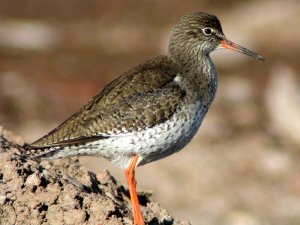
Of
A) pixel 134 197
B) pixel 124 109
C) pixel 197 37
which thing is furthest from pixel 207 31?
pixel 134 197

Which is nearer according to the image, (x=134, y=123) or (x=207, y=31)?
(x=134, y=123)

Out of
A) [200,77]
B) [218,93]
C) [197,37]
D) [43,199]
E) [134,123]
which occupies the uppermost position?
[218,93]

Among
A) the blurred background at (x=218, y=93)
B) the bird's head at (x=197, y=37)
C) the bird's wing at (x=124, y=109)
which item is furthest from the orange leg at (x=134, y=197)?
the blurred background at (x=218, y=93)

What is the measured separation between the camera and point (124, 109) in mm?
9312

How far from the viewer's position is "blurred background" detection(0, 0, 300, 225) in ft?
49.0

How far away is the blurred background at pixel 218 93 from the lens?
14.9 metres

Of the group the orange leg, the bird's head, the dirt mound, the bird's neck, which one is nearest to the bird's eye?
the bird's head

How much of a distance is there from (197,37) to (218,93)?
10513mm

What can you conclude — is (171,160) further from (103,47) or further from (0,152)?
(103,47)

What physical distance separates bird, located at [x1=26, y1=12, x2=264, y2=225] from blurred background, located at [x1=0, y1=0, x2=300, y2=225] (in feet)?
11.8

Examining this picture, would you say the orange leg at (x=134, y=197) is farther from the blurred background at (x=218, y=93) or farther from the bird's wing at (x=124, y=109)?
the blurred background at (x=218, y=93)

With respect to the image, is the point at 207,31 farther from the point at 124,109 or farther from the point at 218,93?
the point at 218,93

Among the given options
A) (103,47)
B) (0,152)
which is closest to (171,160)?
(0,152)

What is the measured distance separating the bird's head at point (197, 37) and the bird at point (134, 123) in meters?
0.70
